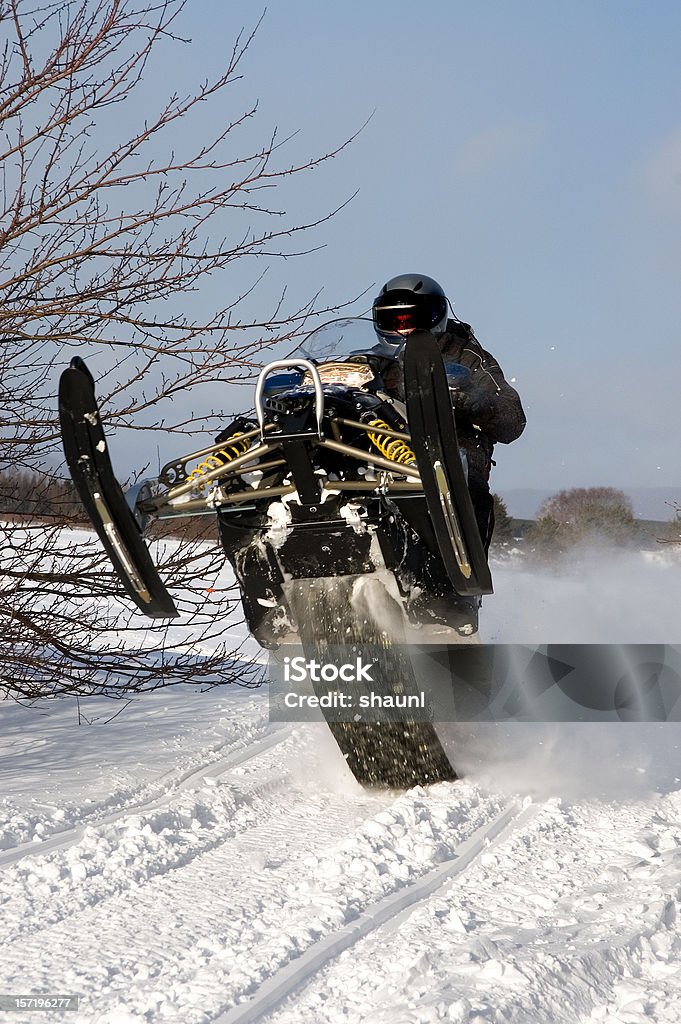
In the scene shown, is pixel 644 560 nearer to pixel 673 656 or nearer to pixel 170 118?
pixel 673 656

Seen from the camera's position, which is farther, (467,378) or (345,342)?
(345,342)

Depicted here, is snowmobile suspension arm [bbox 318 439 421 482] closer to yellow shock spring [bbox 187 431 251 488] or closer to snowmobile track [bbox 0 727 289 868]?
yellow shock spring [bbox 187 431 251 488]

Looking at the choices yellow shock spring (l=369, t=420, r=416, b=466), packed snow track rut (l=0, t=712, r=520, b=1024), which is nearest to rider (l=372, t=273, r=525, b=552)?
yellow shock spring (l=369, t=420, r=416, b=466)

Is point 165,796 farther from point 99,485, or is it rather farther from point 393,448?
point 393,448

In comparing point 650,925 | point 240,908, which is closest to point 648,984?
point 650,925

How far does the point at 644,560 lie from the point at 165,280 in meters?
8.24

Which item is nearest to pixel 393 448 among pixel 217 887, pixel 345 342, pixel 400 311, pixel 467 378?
pixel 467 378

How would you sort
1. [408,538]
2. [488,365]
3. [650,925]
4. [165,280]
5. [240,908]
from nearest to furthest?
[650,925] → [240,908] → [408,538] → [165,280] → [488,365]

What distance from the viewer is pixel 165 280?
490 cm

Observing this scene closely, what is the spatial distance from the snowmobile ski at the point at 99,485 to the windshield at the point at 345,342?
146 cm

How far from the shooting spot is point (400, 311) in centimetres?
528

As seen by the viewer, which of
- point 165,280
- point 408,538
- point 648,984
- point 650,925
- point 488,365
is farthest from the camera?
point 488,365

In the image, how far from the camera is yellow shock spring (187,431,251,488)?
4.29 m

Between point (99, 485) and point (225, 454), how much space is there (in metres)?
0.63
